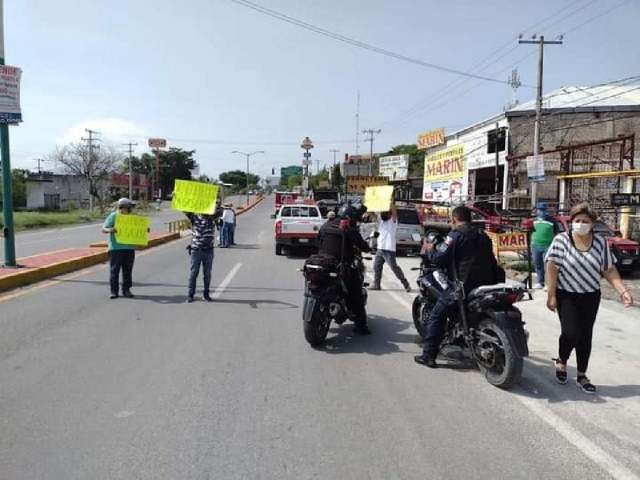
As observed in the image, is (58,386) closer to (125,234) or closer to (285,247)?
(125,234)

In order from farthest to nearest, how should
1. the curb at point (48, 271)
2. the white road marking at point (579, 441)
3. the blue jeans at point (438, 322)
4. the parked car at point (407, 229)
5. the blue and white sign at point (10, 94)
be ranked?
the parked car at point (407, 229), the blue and white sign at point (10, 94), the curb at point (48, 271), the blue jeans at point (438, 322), the white road marking at point (579, 441)

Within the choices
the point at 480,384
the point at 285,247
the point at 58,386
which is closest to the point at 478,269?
the point at 480,384

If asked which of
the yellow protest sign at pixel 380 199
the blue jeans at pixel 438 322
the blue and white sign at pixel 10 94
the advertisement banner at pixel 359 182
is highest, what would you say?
the blue and white sign at pixel 10 94

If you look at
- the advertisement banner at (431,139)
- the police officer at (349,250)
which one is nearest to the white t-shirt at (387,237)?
the police officer at (349,250)

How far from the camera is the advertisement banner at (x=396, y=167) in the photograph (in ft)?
205

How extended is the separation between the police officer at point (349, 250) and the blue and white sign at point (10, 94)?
25.5 feet

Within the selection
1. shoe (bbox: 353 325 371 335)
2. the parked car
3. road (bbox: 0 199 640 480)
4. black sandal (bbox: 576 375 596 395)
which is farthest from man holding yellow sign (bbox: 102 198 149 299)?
the parked car

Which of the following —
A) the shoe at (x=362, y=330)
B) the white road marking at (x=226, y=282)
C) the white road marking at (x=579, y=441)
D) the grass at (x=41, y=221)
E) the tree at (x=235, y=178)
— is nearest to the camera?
the white road marking at (x=579, y=441)

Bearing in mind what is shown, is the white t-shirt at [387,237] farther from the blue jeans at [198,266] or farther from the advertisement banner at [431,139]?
the advertisement banner at [431,139]

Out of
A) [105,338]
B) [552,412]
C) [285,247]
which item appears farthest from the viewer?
[285,247]

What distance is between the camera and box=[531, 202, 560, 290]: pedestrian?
431 inches

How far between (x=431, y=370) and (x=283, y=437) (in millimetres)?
2195

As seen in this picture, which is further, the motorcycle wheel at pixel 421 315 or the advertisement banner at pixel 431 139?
the advertisement banner at pixel 431 139

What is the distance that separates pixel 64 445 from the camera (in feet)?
12.3
